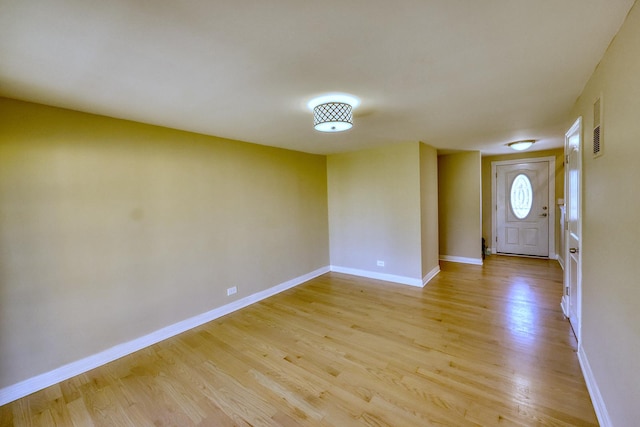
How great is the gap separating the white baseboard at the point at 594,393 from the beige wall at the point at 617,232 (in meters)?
0.06

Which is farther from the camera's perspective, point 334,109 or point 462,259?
point 462,259

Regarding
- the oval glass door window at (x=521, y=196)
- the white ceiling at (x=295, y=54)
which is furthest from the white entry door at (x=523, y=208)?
the white ceiling at (x=295, y=54)

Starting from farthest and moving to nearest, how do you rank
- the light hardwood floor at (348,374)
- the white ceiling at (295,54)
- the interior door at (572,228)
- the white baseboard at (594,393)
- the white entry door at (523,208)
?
the white entry door at (523,208) → the interior door at (572,228) → the light hardwood floor at (348,374) → the white baseboard at (594,393) → the white ceiling at (295,54)

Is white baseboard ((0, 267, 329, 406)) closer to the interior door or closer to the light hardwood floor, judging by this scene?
the light hardwood floor

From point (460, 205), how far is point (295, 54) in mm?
5148

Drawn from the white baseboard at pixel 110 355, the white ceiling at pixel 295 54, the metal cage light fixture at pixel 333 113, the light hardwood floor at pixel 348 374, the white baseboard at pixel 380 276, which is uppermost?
the white ceiling at pixel 295 54

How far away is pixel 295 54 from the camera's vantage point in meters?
1.54

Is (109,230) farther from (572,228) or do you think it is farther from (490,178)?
(490,178)

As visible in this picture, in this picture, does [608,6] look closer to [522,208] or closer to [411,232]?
[411,232]

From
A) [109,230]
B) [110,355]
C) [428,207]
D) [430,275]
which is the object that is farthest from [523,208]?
[110,355]

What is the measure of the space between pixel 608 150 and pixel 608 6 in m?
0.80

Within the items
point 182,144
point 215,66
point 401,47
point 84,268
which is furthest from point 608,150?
point 84,268

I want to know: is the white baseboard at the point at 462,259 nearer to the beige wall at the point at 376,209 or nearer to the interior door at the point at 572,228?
the beige wall at the point at 376,209

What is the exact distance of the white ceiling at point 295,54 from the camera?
1.20m
